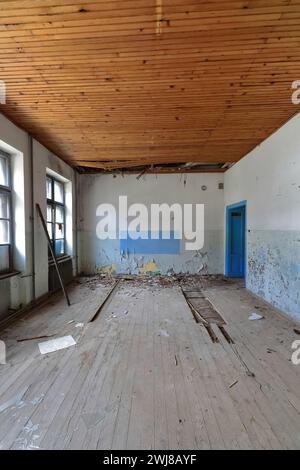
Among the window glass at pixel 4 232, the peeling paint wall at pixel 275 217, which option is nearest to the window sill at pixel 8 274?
the window glass at pixel 4 232

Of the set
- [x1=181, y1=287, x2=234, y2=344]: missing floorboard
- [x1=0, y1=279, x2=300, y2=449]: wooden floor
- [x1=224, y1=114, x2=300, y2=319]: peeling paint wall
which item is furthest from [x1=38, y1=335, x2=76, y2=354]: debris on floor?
[x1=224, y1=114, x2=300, y2=319]: peeling paint wall

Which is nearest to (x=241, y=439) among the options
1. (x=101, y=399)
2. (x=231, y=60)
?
(x=101, y=399)

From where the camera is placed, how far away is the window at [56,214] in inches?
225

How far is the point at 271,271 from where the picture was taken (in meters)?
4.44

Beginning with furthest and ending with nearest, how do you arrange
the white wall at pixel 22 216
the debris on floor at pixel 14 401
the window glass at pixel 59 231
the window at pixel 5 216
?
the window glass at pixel 59 231, the window at pixel 5 216, the white wall at pixel 22 216, the debris on floor at pixel 14 401

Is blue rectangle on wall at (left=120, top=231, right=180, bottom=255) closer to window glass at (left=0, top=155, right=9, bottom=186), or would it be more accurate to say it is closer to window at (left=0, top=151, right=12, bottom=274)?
window at (left=0, top=151, right=12, bottom=274)

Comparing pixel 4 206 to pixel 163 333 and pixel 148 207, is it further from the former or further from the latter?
pixel 148 207

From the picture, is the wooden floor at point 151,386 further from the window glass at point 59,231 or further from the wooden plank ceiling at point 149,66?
the wooden plank ceiling at point 149,66

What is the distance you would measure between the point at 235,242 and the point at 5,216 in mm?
5607

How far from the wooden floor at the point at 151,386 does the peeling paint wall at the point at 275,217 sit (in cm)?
68

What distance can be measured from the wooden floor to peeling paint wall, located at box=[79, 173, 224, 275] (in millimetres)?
3468

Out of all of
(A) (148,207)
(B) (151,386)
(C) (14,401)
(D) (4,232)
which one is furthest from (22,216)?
(A) (148,207)

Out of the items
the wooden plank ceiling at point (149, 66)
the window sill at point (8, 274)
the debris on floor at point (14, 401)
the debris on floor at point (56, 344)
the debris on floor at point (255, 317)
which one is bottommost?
the debris on floor at point (255, 317)

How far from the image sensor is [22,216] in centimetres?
418
